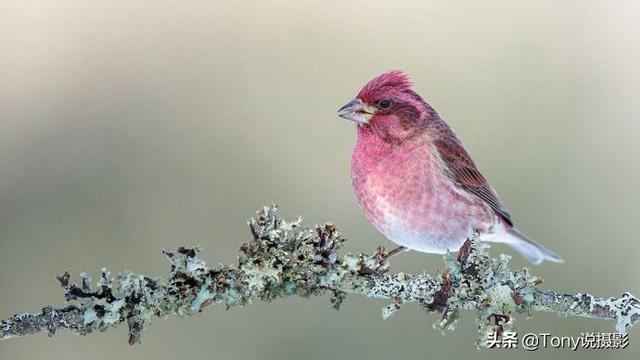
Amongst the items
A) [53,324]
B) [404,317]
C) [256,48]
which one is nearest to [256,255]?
[53,324]

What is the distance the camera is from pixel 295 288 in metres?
5.14

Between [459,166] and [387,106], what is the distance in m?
0.82

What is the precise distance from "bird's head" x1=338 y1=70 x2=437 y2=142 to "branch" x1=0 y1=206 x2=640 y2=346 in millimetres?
1215

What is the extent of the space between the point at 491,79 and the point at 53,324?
299 inches

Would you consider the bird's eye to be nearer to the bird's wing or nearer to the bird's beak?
the bird's beak

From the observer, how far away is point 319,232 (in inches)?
201

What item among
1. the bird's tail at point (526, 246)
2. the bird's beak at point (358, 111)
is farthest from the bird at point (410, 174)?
the bird's tail at point (526, 246)

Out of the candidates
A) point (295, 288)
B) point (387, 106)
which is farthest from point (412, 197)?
Result: point (295, 288)

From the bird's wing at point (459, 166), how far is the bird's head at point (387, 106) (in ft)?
1.08

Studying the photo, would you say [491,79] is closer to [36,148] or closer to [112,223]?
[112,223]

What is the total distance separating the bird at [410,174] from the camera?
615 centimetres

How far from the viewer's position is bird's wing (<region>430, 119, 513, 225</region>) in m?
6.69

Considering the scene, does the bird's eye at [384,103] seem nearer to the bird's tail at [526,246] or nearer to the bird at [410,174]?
the bird at [410,174]

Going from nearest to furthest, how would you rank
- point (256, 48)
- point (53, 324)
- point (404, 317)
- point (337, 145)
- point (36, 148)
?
1. point (53, 324)
2. point (404, 317)
3. point (337, 145)
4. point (36, 148)
5. point (256, 48)
